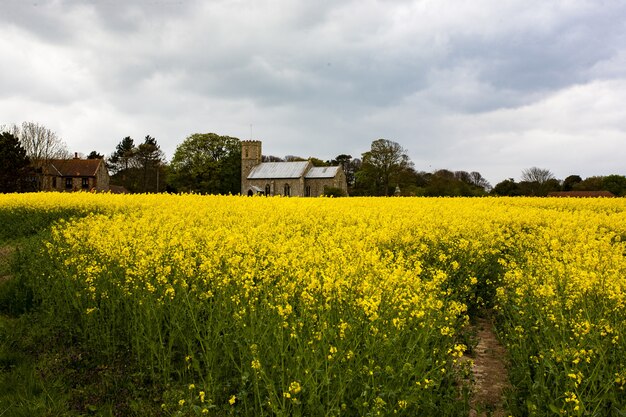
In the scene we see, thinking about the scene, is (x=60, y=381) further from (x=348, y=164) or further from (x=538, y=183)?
(x=348, y=164)

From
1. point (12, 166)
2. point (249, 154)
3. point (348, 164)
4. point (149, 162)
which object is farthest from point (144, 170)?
point (348, 164)

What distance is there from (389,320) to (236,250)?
293 centimetres

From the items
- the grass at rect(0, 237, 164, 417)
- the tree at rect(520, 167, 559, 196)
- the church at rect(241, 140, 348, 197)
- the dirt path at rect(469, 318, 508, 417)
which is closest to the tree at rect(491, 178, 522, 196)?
the tree at rect(520, 167, 559, 196)

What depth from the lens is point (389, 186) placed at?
70938 millimetres

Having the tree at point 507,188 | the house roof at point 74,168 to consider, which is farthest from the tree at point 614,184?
the house roof at point 74,168

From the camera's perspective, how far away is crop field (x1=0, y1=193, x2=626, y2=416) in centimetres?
386

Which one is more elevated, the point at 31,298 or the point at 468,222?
the point at 468,222

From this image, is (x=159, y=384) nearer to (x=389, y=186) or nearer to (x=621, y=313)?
(x=621, y=313)

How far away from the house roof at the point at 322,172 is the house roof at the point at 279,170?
3.78 ft

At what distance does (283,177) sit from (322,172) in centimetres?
627

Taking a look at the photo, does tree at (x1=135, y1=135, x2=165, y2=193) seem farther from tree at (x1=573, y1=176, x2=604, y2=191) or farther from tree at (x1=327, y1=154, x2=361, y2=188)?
tree at (x1=573, y1=176, x2=604, y2=191)

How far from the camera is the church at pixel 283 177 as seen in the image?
252 ft

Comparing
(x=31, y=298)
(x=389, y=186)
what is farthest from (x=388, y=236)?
(x=389, y=186)

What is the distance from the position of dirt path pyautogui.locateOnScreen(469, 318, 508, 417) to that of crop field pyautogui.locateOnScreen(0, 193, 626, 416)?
20 centimetres
